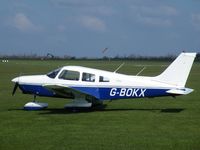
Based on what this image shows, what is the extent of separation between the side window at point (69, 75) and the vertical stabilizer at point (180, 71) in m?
2.89

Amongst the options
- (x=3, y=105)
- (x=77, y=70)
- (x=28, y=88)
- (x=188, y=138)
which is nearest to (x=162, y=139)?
(x=188, y=138)

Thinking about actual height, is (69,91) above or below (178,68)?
below

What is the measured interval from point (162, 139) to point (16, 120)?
16.0 feet

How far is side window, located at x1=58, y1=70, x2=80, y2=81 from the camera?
15.2 meters

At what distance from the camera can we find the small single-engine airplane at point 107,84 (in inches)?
585

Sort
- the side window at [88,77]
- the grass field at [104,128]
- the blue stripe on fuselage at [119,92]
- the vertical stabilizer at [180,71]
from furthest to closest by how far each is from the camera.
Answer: the side window at [88,77] < the blue stripe on fuselage at [119,92] < the vertical stabilizer at [180,71] < the grass field at [104,128]

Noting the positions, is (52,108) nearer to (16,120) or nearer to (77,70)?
(77,70)

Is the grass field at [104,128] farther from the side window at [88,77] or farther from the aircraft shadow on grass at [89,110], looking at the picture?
the side window at [88,77]

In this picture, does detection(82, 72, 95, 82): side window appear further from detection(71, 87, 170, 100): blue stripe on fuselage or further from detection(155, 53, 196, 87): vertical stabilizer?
detection(155, 53, 196, 87): vertical stabilizer

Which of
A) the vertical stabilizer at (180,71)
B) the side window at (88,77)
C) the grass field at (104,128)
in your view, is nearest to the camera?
the grass field at (104,128)

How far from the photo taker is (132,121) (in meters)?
12.7

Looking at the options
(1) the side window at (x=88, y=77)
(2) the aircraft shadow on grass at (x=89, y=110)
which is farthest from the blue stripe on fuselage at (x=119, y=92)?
(2) the aircraft shadow on grass at (x=89, y=110)

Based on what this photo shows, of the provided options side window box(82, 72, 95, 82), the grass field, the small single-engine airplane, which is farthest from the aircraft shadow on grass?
side window box(82, 72, 95, 82)

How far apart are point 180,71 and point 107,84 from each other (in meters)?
2.43
